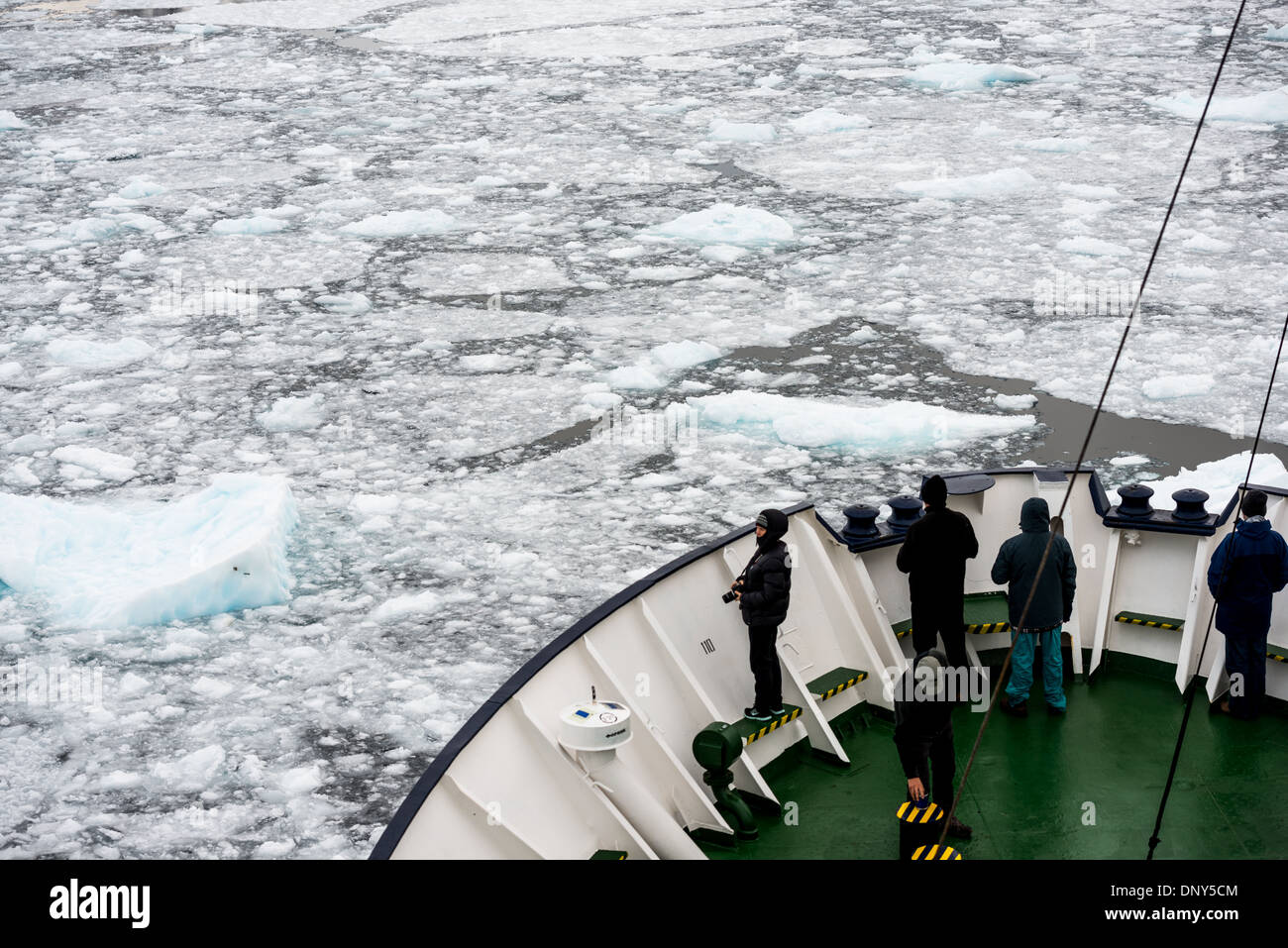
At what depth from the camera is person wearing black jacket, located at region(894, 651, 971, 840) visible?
4.52 metres

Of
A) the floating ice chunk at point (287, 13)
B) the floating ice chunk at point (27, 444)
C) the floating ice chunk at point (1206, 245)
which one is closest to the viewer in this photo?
the floating ice chunk at point (27, 444)

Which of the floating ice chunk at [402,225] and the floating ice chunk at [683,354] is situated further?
the floating ice chunk at [402,225]

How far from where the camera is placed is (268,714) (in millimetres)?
6379

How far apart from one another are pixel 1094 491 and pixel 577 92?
14.0 m

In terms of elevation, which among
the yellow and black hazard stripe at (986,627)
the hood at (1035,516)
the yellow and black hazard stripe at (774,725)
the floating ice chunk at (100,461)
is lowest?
the floating ice chunk at (100,461)

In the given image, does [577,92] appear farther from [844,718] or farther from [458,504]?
[844,718]

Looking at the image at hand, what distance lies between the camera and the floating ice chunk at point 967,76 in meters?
18.2

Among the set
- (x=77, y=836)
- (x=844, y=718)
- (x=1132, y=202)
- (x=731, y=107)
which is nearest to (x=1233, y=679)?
(x=844, y=718)

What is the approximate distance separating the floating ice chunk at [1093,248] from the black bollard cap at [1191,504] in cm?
663

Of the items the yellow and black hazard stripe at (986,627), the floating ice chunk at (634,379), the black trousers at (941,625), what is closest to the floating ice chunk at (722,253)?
the floating ice chunk at (634,379)

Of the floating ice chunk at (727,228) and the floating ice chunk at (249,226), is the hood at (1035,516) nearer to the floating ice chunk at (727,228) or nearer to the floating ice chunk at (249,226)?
the floating ice chunk at (727,228)

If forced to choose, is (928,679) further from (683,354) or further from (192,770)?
(683,354)

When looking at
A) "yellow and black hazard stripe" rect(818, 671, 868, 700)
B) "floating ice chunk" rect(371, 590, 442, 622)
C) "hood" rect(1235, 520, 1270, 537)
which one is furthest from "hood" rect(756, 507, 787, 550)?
"floating ice chunk" rect(371, 590, 442, 622)

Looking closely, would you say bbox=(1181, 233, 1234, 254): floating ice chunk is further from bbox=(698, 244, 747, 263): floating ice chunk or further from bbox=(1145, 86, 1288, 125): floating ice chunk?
bbox=(1145, 86, 1288, 125): floating ice chunk
